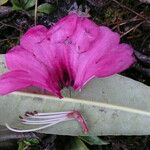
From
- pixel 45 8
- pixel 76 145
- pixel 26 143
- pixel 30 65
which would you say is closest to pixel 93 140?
pixel 76 145

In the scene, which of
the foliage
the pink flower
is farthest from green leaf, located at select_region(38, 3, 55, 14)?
the foliage

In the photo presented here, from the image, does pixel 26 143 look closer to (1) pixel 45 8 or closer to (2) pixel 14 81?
(2) pixel 14 81

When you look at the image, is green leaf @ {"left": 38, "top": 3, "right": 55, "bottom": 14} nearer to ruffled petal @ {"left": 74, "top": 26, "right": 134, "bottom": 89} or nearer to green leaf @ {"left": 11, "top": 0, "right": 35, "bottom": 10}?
green leaf @ {"left": 11, "top": 0, "right": 35, "bottom": 10}

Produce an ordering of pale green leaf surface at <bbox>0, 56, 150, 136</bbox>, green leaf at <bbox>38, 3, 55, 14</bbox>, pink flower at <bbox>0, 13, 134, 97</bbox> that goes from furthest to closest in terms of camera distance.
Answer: green leaf at <bbox>38, 3, 55, 14</bbox> → pale green leaf surface at <bbox>0, 56, 150, 136</bbox> → pink flower at <bbox>0, 13, 134, 97</bbox>

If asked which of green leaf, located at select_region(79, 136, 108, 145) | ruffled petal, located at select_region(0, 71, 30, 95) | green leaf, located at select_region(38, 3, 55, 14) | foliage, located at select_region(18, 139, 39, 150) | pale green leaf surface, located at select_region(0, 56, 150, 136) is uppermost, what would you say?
green leaf, located at select_region(38, 3, 55, 14)

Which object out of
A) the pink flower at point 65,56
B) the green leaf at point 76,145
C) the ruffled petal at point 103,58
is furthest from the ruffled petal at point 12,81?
the green leaf at point 76,145

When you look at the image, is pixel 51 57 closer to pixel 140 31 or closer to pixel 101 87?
pixel 101 87
